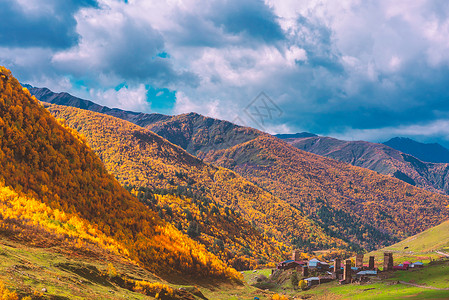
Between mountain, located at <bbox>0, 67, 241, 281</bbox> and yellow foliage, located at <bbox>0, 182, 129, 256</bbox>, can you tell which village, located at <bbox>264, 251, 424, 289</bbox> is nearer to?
mountain, located at <bbox>0, 67, 241, 281</bbox>

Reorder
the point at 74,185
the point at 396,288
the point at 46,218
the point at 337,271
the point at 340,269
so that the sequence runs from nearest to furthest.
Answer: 1. the point at 46,218
2. the point at 74,185
3. the point at 396,288
4. the point at 337,271
5. the point at 340,269

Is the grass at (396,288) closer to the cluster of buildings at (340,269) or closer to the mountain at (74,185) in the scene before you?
the cluster of buildings at (340,269)

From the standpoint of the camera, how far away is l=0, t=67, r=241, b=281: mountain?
147 feet

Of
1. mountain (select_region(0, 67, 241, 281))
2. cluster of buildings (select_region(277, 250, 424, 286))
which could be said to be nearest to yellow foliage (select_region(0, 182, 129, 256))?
mountain (select_region(0, 67, 241, 281))

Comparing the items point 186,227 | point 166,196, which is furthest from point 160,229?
point 166,196

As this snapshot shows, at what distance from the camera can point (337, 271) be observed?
3435 inches

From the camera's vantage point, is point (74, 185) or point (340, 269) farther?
point (340, 269)

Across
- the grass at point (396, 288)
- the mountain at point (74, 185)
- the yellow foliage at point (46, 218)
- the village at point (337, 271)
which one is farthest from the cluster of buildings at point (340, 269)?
the yellow foliage at point (46, 218)

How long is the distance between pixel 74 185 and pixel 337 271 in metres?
70.3

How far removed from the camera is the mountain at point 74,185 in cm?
4479

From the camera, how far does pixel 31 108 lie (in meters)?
57.0

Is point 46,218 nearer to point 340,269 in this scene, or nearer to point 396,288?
point 396,288

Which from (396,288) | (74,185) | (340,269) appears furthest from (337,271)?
(74,185)

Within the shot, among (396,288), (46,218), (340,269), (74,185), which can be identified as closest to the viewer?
(46,218)
